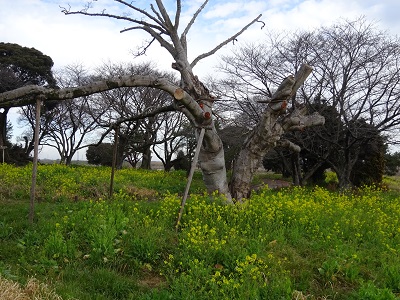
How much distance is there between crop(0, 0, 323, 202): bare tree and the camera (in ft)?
21.8

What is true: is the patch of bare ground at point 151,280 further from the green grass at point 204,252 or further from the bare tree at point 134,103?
the bare tree at point 134,103

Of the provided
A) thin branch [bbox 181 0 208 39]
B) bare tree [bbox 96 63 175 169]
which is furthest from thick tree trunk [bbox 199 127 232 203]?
bare tree [bbox 96 63 175 169]

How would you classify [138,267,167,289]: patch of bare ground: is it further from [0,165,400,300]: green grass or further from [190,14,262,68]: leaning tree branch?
[190,14,262,68]: leaning tree branch

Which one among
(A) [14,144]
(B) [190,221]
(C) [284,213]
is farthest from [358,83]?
(A) [14,144]

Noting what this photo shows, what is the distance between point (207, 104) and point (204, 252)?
3794 mm

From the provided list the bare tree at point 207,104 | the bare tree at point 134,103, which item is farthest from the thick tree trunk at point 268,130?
the bare tree at point 134,103

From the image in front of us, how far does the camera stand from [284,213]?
6.71m

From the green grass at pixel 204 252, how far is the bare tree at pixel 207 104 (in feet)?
3.70

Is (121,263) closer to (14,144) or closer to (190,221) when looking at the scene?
(190,221)

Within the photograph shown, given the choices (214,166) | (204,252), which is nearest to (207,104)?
(214,166)

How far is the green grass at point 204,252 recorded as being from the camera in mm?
4141

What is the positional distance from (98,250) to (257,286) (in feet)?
6.74

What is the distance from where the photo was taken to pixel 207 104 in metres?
7.87

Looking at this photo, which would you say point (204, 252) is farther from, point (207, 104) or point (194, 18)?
point (194, 18)
